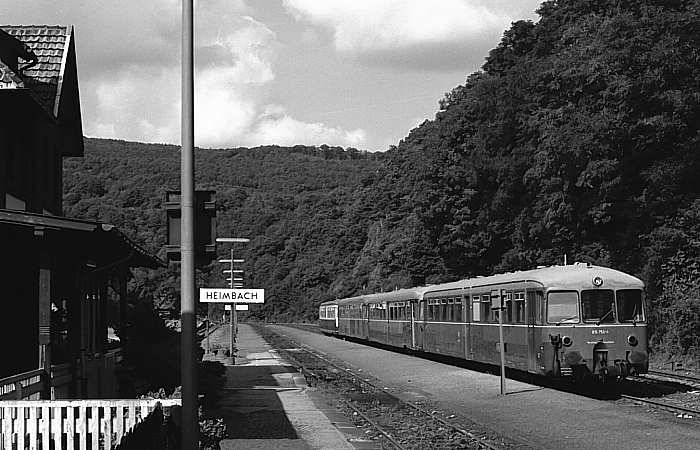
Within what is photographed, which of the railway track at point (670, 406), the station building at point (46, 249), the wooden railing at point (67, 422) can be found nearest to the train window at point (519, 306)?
the railway track at point (670, 406)

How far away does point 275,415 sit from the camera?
20.9 meters

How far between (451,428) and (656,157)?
2411 cm

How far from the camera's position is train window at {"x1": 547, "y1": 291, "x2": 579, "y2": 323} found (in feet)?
76.8

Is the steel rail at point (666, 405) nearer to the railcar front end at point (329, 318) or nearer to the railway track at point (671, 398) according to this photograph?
the railway track at point (671, 398)

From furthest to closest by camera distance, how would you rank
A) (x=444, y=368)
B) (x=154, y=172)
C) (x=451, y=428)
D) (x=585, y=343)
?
(x=154, y=172) → (x=444, y=368) → (x=585, y=343) → (x=451, y=428)

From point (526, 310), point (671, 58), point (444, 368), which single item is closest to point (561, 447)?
point (526, 310)

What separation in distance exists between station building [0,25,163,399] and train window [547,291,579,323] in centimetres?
904

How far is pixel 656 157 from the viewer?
3888cm

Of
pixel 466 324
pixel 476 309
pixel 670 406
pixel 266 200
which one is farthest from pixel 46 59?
pixel 266 200

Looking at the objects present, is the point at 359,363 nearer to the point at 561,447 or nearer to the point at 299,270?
the point at 561,447

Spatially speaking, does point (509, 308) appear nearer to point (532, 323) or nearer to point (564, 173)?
point (532, 323)

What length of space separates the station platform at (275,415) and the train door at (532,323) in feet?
17.1

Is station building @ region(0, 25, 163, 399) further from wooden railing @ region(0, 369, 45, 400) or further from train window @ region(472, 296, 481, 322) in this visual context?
train window @ region(472, 296, 481, 322)

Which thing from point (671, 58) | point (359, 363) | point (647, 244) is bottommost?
point (359, 363)
